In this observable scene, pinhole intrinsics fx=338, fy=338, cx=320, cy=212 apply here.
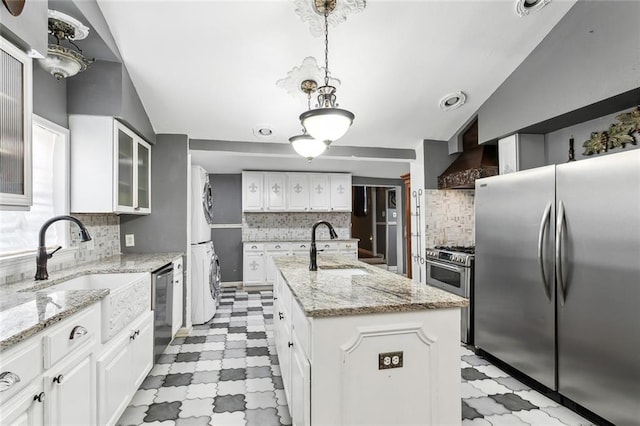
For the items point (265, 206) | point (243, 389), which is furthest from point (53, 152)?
point (265, 206)

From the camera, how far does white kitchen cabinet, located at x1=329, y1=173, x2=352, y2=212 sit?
604 centimetres

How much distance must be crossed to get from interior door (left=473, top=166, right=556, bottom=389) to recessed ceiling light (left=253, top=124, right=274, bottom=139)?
2222 millimetres

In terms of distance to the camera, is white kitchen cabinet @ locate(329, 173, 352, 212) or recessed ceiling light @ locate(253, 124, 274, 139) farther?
white kitchen cabinet @ locate(329, 173, 352, 212)

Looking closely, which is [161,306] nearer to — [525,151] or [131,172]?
[131,172]

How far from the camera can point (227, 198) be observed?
614 centimetres

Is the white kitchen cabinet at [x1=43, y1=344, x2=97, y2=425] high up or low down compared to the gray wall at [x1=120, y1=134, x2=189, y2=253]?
down

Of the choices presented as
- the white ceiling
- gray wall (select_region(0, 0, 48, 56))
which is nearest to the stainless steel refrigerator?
the white ceiling

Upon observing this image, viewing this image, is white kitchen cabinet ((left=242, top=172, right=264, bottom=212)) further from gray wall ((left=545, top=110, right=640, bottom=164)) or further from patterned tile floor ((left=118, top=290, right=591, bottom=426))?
gray wall ((left=545, top=110, right=640, bottom=164))

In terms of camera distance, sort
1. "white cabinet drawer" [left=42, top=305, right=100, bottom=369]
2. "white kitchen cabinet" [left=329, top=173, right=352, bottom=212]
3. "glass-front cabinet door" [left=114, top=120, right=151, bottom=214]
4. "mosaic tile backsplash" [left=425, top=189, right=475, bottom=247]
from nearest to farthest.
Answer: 1. "white cabinet drawer" [left=42, top=305, right=100, bottom=369]
2. "glass-front cabinet door" [left=114, top=120, right=151, bottom=214]
3. "mosaic tile backsplash" [left=425, top=189, right=475, bottom=247]
4. "white kitchen cabinet" [left=329, top=173, right=352, bottom=212]

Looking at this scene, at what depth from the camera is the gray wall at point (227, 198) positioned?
6098 millimetres

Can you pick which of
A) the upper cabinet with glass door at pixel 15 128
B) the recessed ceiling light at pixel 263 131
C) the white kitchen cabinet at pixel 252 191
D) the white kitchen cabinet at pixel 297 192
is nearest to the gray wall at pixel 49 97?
the upper cabinet with glass door at pixel 15 128

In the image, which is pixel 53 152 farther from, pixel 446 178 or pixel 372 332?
pixel 446 178

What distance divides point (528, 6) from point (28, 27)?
294cm

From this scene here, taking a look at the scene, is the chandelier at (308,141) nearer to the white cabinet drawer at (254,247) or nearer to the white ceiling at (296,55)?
the white ceiling at (296,55)
